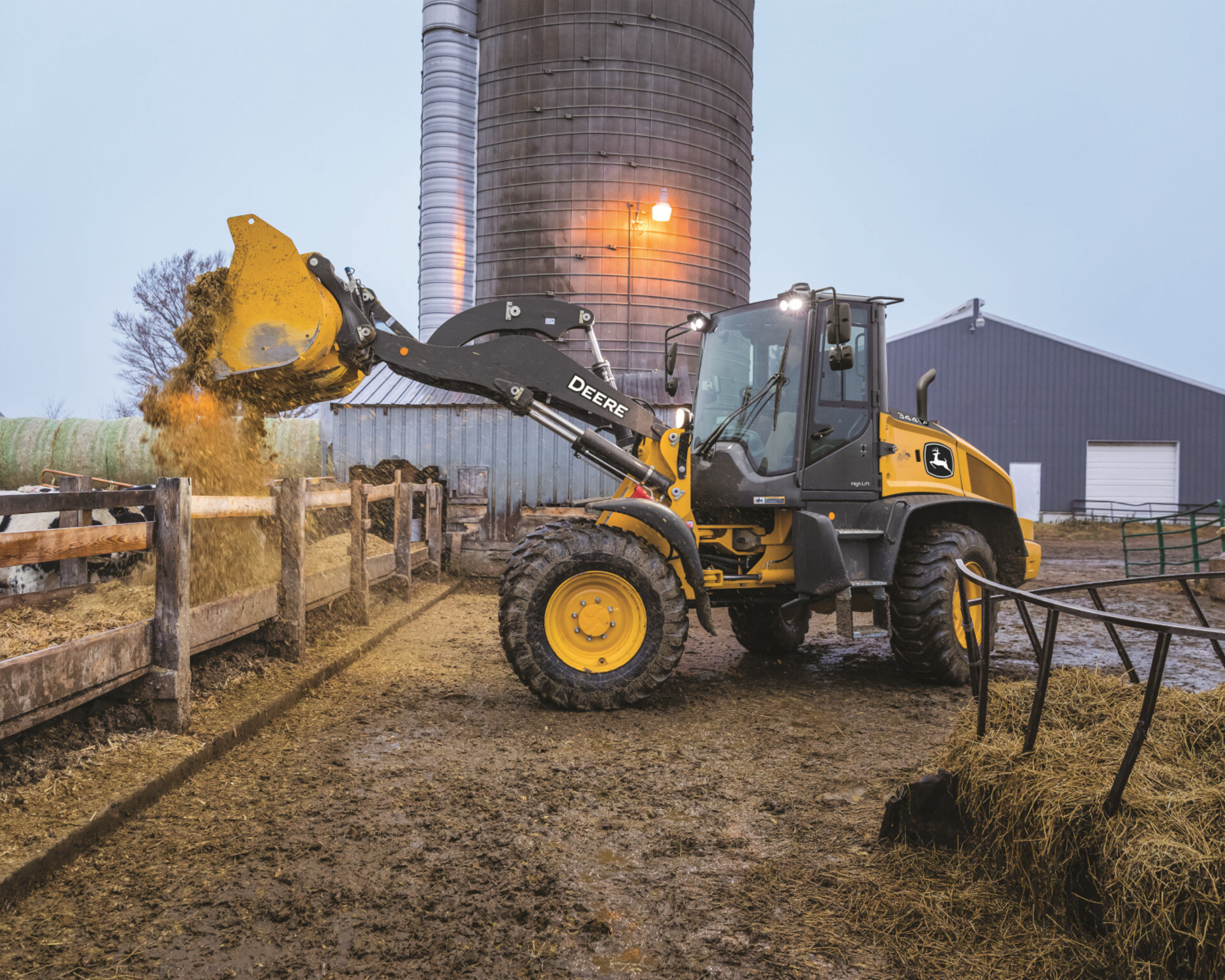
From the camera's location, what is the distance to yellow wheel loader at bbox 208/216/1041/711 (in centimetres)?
546

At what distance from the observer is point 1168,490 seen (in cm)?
2453

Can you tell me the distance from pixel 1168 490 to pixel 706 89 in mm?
18273

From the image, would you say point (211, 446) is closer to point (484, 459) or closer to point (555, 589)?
point (555, 589)

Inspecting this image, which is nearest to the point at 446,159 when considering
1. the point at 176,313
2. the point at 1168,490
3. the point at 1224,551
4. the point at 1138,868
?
the point at 1224,551

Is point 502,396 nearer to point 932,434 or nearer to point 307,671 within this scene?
point 307,671

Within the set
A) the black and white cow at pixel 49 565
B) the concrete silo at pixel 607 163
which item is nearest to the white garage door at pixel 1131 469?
the concrete silo at pixel 607 163

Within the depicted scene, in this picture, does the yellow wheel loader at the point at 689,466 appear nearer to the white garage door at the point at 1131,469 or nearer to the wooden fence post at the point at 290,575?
the wooden fence post at the point at 290,575

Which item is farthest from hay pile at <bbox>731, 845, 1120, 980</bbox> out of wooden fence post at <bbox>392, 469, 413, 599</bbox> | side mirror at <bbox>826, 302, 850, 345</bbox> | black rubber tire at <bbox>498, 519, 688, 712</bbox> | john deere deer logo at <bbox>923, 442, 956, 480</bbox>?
wooden fence post at <bbox>392, 469, 413, 599</bbox>

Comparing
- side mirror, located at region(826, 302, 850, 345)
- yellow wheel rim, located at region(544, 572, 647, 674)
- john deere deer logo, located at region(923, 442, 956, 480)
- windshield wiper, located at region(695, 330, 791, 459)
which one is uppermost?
side mirror, located at region(826, 302, 850, 345)

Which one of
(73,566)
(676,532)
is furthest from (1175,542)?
(73,566)

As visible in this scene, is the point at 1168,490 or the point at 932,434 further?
the point at 1168,490

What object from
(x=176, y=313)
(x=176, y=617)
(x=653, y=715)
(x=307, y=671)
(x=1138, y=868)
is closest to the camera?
(x=1138, y=868)

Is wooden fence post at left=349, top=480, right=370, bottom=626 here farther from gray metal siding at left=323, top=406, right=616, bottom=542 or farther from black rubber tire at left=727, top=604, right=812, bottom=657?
gray metal siding at left=323, top=406, right=616, bottom=542

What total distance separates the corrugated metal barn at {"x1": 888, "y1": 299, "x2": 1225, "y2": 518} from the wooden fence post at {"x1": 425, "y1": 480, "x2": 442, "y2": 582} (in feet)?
55.9
